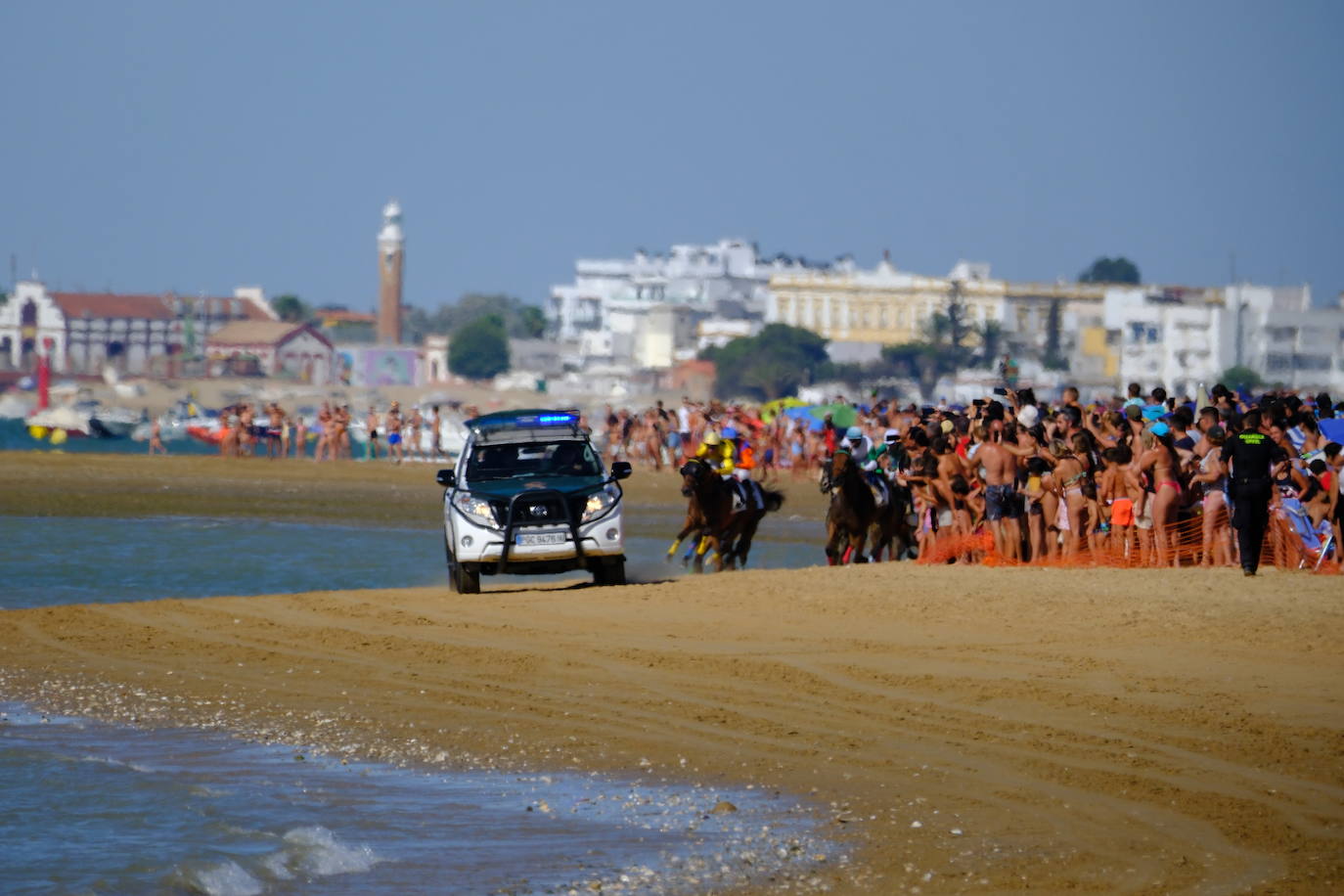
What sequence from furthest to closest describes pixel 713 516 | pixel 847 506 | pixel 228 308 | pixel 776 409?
pixel 228 308
pixel 776 409
pixel 713 516
pixel 847 506

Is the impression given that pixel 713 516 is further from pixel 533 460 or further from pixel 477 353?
pixel 477 353

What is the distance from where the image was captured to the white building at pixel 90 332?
176 meters

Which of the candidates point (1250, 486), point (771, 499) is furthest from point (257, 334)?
point (1250, 486)

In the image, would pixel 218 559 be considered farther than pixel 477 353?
No

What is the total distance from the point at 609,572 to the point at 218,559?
34.4 feet

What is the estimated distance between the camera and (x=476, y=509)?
731 inches

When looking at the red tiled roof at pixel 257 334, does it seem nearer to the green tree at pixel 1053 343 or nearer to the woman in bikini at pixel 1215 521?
the green tree at pixel 1053 343

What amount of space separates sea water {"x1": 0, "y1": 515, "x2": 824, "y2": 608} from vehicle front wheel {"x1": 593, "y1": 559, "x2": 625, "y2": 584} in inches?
91.7

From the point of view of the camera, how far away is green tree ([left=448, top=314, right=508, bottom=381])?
575 ft

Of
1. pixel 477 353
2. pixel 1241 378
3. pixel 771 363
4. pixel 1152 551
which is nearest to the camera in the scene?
pixel 1152 551

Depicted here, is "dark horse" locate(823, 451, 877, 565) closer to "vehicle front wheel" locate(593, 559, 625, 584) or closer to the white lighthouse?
"vehicle front wheel" locate(593, 559, 625, 584)

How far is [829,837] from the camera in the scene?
9625mm

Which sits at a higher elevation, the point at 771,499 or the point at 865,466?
the point at 865,466

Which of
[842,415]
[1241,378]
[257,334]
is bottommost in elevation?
[842,415]
